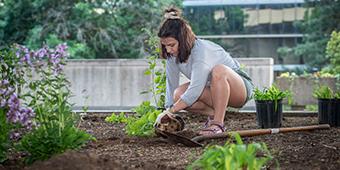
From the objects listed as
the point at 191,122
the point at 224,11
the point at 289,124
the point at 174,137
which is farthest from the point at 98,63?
the point at 224,11

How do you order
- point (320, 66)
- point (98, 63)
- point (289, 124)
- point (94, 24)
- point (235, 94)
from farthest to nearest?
point (320, 66), point (94, 24), point (98, 63), point (289, 124), point (235, 94)

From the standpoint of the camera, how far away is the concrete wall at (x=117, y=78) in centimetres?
837

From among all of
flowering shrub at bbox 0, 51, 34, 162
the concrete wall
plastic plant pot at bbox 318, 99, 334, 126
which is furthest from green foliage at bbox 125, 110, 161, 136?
the concrete wall

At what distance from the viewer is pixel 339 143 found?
3.60 m

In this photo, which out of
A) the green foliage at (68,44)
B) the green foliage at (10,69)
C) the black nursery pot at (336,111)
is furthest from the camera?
the green foliage at (68,44)

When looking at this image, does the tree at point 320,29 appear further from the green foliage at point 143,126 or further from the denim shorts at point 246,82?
the green foliage at point 143,126

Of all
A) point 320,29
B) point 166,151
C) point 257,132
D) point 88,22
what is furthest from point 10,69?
point 320,29

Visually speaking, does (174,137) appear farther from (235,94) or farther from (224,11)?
(224,11)

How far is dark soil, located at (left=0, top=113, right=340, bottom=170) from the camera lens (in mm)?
2449

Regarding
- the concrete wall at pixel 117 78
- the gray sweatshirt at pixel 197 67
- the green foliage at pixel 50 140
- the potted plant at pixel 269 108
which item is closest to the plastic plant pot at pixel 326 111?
the potted plant at pixel 269 108

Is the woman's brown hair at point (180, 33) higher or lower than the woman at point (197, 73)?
higher

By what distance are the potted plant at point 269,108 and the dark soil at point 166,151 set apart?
6.3 inches

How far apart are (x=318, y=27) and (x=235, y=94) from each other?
46.6ft

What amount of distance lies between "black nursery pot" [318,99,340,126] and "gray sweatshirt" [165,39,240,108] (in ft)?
2.49
